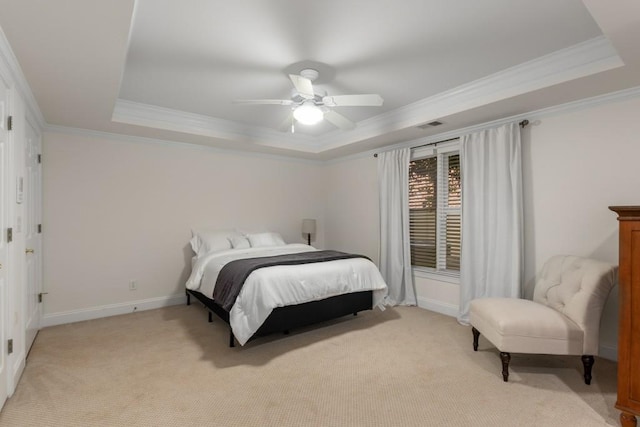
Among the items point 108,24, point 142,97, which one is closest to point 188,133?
point 142,97

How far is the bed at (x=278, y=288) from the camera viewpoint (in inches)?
112

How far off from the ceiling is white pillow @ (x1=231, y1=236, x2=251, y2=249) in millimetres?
1692

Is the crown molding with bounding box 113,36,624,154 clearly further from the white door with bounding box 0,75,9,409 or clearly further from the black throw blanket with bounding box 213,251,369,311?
the black throw blanket with bounding box 213,251,369,311

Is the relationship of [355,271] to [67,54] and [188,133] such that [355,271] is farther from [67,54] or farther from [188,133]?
[67,54]

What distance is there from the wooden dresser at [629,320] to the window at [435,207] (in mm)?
2071

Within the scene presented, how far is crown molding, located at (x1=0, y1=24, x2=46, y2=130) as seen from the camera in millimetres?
1927

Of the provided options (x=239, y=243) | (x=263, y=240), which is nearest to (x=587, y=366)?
(x=263, y=240)

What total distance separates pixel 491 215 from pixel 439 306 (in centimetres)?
136

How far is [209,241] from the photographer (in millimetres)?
4312

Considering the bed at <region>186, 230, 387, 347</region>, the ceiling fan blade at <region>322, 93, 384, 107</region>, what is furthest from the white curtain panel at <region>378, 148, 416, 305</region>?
the ceiling fan blade at <region>322, 93, 384, 107</region>

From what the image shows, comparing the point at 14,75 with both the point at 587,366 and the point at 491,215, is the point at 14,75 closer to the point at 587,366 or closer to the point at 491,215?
the point at 491,215

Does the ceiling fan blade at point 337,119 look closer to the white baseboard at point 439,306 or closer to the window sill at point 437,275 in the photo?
the window sill at point 437,275

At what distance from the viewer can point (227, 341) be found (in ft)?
10.3

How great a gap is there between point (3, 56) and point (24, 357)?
2.26 meters
